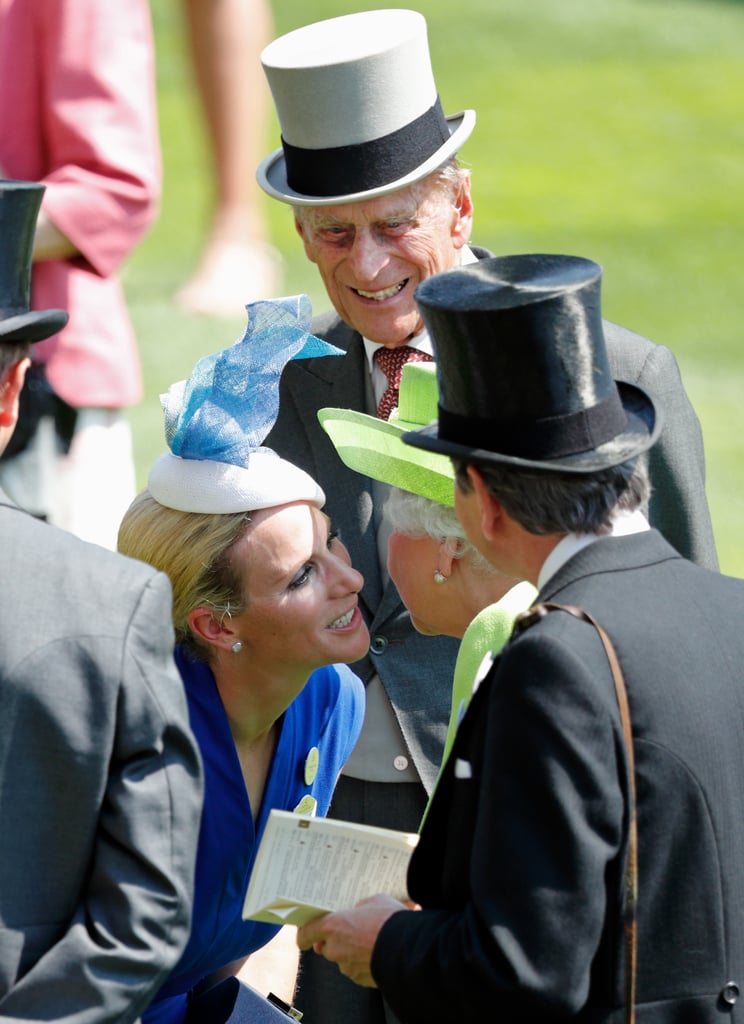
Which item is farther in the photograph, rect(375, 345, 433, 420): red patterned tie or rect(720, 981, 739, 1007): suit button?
rect(375, 345, 433, 420): red patterned tie

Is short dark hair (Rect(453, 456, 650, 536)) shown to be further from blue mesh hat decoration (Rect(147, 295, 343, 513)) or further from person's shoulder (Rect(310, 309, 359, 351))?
person's shoulder (Rect(310, 309, 359, 351))

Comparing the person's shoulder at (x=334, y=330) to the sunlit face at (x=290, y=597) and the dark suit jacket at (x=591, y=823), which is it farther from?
the dark suit jacket at (x=591, y=823)

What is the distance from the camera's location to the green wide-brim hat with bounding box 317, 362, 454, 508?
2.97m

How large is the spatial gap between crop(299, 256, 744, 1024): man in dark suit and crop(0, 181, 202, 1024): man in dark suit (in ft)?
1.14

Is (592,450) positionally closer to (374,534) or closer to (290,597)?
(290,597)

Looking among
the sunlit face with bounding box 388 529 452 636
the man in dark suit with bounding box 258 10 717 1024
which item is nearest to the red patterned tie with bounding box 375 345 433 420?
the man in dark suit with bounding box 258 10 717 1024

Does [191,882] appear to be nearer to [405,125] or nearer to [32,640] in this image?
[32,640]

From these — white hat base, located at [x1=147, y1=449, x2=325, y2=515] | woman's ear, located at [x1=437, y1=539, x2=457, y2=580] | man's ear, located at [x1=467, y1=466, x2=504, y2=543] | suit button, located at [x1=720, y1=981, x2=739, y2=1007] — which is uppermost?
man's ear, located at [x1=467, y1=466, x2=504, y2=543]

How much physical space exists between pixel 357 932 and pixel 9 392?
0.98 m

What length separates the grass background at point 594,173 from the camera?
9633mm

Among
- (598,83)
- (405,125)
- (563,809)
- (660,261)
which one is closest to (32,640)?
(563,809)

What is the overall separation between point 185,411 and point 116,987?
1.11 metres

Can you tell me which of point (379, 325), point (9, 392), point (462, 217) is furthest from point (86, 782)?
point (462, 217)

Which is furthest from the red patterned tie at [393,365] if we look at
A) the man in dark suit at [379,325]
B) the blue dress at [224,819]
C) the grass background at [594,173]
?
the grass background at [594,173]
